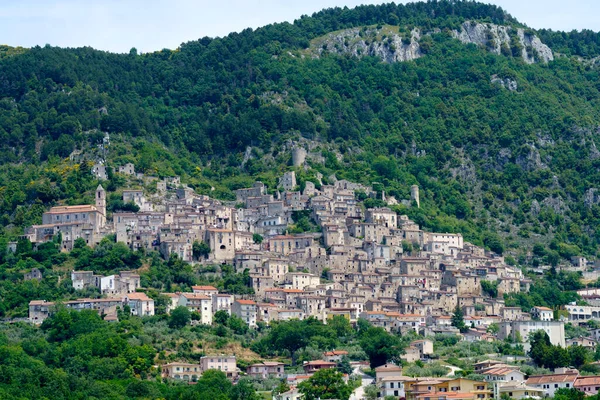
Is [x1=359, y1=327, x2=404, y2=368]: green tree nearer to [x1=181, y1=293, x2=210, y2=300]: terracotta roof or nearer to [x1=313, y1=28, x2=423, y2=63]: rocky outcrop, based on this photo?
[x1=181, y1=293, x2=210, y2=300]: terracotta roof

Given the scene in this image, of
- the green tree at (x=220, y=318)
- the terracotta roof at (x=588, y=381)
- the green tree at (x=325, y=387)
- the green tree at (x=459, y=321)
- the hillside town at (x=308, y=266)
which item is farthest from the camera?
the green tree at (x=459, y=321)

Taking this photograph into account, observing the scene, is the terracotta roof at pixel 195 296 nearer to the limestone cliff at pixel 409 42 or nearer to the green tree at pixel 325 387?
the green tree at pixel 325 387

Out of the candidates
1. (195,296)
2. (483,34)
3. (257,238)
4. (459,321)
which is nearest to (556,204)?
(483,34)

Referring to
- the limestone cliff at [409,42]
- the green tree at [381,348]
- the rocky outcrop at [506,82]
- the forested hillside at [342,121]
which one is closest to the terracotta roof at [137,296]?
the green tree at [381,348]

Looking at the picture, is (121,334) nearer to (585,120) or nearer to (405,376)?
(405,376)

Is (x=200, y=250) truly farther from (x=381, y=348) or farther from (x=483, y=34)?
(x=483, y=34)

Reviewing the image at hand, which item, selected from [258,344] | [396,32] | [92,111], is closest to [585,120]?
[396,32]
